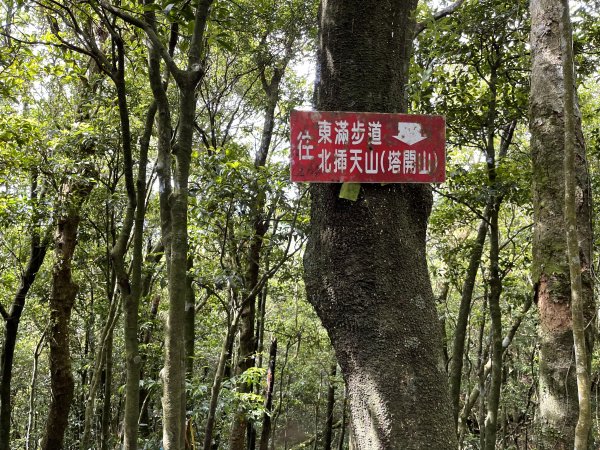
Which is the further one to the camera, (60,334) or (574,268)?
(60,334)

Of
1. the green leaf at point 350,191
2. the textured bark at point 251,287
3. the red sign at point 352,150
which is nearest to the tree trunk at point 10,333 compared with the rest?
the textured bark at point 251,287

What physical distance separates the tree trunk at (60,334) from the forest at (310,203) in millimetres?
27

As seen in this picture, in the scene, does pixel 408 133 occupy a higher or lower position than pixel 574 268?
higher

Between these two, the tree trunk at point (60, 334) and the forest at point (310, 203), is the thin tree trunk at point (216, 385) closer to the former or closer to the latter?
the forest at point (310, 203)

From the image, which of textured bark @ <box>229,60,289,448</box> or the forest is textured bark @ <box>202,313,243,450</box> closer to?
the forest

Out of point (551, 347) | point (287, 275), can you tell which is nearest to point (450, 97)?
point (287, 275)

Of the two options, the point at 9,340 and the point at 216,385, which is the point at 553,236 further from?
the point at 9,340

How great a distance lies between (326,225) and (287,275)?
417cm

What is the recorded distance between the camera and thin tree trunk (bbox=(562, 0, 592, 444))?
1.83m

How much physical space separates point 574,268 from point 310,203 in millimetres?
1996

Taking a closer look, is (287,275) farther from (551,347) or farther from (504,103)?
(551,347)

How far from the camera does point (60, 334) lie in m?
6.96

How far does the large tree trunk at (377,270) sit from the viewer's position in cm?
165

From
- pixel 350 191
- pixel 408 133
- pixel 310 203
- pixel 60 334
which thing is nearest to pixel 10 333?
pixel 60 334
